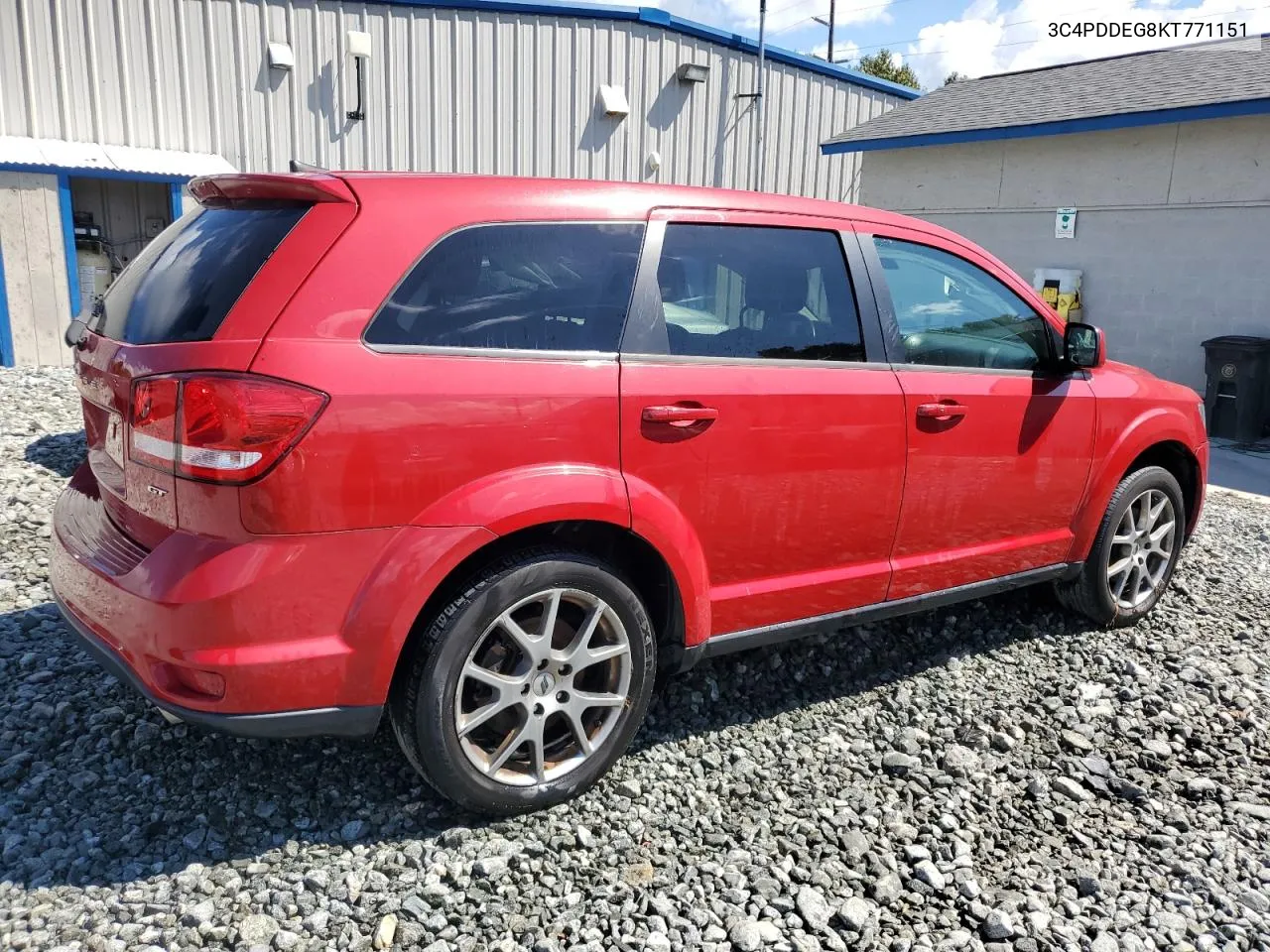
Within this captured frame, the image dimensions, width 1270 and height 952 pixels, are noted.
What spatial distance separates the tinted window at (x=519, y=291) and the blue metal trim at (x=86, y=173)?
10.1 metres

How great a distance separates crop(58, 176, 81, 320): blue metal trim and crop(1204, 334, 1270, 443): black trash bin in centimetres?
1201

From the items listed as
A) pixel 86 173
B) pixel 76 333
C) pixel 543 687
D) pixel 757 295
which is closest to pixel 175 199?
pixel 86 173

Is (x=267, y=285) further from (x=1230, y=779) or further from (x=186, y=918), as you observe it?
(x=1230, y=779)

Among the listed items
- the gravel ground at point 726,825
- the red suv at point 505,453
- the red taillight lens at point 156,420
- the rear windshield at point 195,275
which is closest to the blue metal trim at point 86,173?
the gravel ground at point 726,825

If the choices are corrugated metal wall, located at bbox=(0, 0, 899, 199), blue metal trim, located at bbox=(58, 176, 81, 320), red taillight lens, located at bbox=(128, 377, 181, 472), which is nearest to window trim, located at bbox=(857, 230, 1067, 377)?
red taillight lens, located at bbox=(128, 377, 181, 472)

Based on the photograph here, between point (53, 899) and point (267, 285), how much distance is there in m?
1.63

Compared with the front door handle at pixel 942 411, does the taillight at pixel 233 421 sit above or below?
above

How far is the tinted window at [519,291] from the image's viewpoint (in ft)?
8.55

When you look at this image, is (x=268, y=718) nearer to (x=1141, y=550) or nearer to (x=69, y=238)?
(x=1141, y=550)

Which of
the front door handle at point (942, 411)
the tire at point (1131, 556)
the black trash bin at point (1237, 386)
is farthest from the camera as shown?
the black trash bin at point (1237, 386)

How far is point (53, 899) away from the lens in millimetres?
2475

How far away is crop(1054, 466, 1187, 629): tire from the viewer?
4309 mm

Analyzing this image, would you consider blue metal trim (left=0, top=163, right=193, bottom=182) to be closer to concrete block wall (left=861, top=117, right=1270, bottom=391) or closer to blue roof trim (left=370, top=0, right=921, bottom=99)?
blue roof trim (left=370, top=0, right=921, bottom=99)

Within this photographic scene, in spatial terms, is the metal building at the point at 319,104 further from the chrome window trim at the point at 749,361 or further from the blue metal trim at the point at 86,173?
the chrome window trim at the point at 749,361
